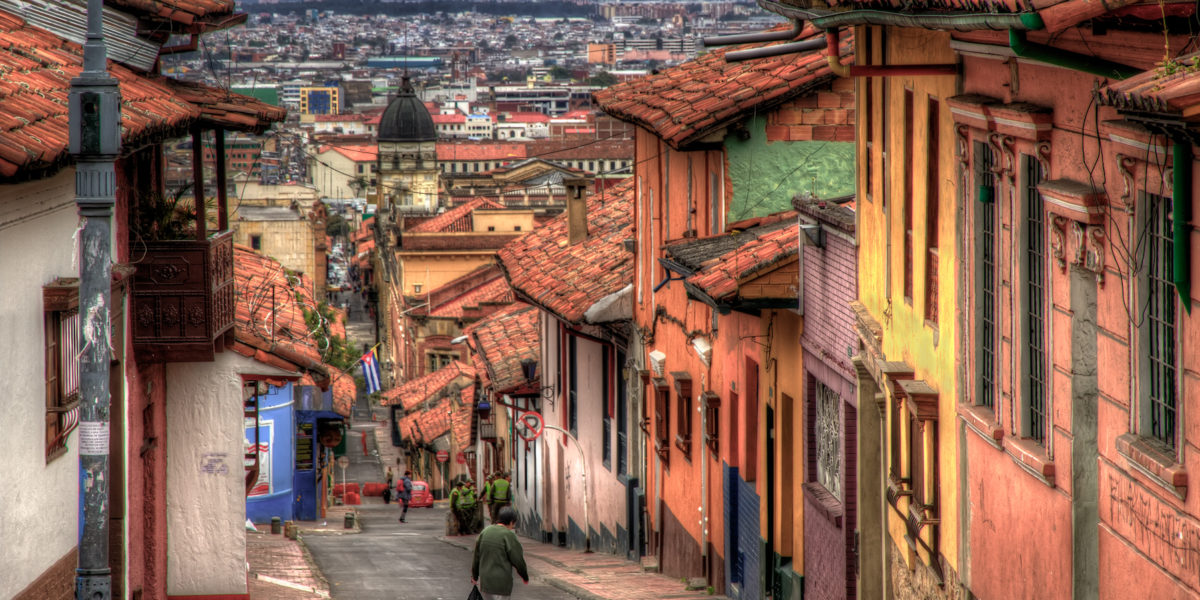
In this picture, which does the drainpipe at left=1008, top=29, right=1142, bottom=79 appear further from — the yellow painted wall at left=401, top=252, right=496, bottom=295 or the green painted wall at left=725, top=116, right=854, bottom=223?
the yellow painted wall at left=401, top=252, right=496, bottom=295

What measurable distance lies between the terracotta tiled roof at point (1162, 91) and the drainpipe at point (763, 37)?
5740 millimetres

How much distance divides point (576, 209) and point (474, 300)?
4617cm

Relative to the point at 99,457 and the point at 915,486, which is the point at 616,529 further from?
the point at 99,457

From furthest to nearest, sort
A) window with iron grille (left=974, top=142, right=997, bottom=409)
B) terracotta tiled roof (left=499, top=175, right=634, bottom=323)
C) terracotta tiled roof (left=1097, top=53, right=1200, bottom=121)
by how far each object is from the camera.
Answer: terracotta tiled roof (left=499, top=175, right=634, bottom=323) < window with iron grille (left=974, top=142, right=997, bottom=409) < terracotta tiled roof (left=1097, top=53, right=1200, bottom=121)

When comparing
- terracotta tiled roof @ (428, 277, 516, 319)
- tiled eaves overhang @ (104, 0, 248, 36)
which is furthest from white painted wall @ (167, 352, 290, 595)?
terracotta tiled roof @ (428, 277, 516, 319)

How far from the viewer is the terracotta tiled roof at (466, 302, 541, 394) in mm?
29562

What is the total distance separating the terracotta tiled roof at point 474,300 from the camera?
214 ft

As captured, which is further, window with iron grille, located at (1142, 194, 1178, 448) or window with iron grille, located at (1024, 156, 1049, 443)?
window with iron grille, located at (1024, 156, 1049, 443)

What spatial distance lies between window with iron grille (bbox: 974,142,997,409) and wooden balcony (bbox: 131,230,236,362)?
283 inches

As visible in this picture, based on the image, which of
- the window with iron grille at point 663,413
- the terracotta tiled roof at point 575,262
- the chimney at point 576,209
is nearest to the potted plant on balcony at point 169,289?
the window with iron grille at point 663,413

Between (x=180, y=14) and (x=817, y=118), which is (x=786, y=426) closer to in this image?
(x=817, y=118)

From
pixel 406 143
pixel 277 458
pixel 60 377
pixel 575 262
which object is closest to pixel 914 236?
pixel 60 377

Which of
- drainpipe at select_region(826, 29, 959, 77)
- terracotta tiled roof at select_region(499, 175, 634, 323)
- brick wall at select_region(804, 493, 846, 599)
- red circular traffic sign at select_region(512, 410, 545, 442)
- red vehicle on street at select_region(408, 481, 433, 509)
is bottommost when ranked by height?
red vehicle on street at select_region(408, 481, 433, 509)

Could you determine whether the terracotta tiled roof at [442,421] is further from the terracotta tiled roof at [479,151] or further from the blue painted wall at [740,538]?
the terracotta tiled roof at [479,151]
